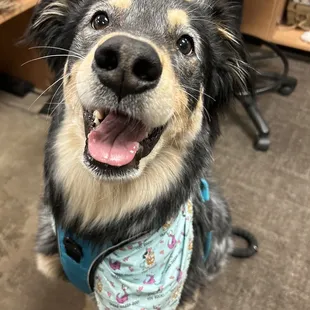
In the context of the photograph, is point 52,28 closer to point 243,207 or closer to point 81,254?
point 81,254

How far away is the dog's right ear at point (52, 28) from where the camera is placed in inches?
47.9

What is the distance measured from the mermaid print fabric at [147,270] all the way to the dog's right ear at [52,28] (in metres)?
0.55

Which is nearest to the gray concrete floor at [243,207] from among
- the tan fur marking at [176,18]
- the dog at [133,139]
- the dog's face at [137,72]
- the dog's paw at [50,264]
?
the dog's paw at [50,264]

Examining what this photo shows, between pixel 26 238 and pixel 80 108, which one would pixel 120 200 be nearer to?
pixel 80 108

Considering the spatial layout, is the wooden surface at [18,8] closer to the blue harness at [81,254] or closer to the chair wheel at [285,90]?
the blue harness at [81,254]

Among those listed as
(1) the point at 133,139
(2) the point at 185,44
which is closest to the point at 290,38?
(2) the point at 185,44

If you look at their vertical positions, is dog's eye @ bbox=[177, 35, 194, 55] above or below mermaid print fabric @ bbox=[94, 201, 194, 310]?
above

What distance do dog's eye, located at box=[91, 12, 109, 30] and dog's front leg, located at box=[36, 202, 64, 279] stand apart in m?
0.57

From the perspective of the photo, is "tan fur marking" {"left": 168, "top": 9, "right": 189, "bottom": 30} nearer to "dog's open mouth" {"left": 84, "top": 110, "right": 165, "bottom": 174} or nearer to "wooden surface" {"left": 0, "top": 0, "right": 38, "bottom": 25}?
"dog's open mouth" {"left": 84, "top": 110, "right": 165, "bottom": 174}

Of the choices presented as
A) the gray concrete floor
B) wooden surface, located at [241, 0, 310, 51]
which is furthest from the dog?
wooden surface, located at [241, 0, 310, 51]

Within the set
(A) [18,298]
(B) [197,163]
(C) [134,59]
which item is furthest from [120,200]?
(A) [18,298]

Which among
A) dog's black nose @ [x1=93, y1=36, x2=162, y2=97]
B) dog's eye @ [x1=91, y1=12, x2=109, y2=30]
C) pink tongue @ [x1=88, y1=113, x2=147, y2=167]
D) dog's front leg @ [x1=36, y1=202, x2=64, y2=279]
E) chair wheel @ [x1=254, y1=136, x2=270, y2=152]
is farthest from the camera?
chair wheel @ [x1=254, y1=136, x2=270, y2=152]

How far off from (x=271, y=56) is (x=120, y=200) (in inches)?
77.6

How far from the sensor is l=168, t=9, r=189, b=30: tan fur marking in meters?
1.09
